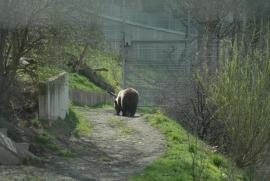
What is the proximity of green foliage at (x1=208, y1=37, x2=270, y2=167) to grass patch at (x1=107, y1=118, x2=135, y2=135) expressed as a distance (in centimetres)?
356

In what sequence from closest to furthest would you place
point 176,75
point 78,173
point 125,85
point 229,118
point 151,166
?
1. point 78,173
2. point 151,166
3. point 229,118
4. point 176,75
5. point 125,85

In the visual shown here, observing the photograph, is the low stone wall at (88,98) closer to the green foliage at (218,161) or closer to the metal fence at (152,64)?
the metal fence at (152,64)

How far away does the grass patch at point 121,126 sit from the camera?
16047mm

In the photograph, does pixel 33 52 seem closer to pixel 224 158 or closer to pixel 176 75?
pixel 224 158

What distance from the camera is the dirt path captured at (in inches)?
401

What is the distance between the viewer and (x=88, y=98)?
26.0 metres

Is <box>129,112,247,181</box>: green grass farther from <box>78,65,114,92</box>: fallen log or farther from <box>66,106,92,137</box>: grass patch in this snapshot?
<box>78,65,114,92</box>: fallen log

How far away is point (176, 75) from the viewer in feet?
60.6

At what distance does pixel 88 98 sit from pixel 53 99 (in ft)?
33.5

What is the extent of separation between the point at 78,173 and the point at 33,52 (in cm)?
397

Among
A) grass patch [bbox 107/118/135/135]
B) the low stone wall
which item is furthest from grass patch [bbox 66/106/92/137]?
the low stone wall

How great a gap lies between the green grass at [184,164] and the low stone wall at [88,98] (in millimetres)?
8303

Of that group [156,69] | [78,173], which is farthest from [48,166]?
[156,69]

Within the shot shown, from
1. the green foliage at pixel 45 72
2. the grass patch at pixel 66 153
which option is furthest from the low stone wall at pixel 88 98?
the grass patch at pixel 66 153
